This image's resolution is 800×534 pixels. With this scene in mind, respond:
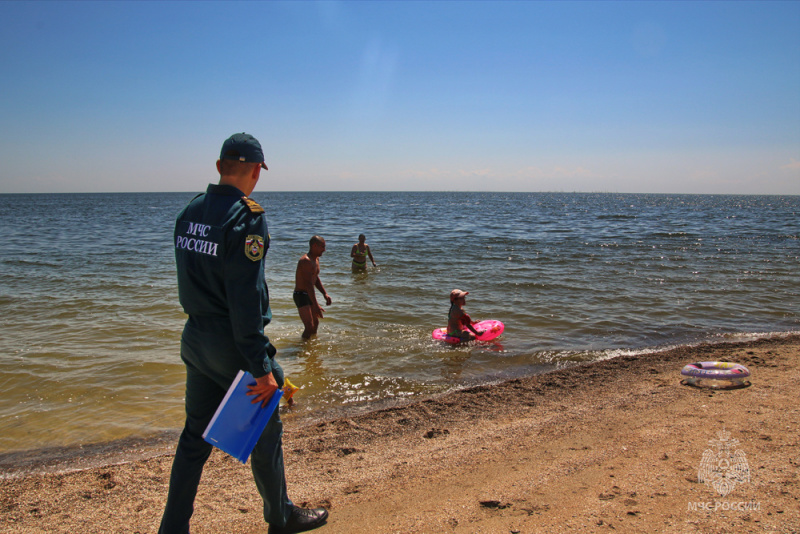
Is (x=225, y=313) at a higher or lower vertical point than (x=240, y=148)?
lower

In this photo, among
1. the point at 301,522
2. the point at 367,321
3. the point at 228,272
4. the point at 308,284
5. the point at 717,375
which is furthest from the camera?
the point at 367,321

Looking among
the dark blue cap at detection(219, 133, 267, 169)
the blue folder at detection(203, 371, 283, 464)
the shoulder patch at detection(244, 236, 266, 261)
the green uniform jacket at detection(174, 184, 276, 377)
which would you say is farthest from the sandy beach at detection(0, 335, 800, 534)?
the dark blue cap at detection(219, 133, 267, 169)

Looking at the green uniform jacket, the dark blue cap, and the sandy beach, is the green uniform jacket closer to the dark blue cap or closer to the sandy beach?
the dark blue cap

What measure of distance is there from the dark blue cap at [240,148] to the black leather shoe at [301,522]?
2.10 m

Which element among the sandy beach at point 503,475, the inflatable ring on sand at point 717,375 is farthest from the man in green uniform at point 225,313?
the inflatable ring on sand at point 717,375

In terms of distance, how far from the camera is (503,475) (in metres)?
3.45

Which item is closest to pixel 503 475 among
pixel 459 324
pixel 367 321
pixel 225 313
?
pixel 225 313

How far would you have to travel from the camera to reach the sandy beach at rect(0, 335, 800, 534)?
2896 millimetres

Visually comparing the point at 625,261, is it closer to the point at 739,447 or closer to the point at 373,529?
the point at 739,447

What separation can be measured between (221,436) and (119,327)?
720 centimetres

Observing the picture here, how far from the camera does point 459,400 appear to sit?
17.0ft

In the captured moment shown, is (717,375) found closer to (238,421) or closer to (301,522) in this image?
(301,522)

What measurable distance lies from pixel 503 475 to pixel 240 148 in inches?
114

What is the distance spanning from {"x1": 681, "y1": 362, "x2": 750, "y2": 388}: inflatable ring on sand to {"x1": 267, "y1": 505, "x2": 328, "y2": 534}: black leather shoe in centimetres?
456
